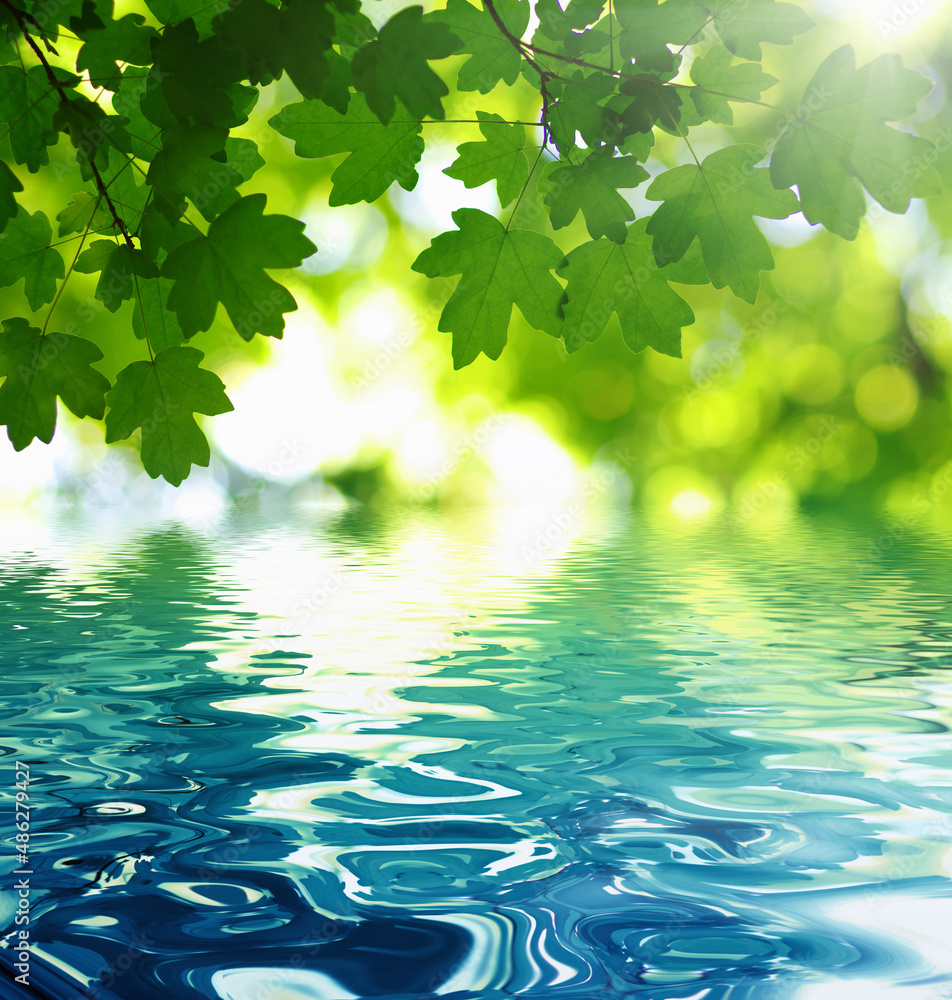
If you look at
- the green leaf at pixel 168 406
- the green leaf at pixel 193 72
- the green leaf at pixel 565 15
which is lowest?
the green leaf at pixel 168 406

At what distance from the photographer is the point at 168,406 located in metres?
1.52

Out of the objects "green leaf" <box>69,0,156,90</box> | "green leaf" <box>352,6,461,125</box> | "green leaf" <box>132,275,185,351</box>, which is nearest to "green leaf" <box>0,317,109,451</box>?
"green leaf" <box>132,275,185,351</box>

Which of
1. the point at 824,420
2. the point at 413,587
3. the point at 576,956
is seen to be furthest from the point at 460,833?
the point at 824,420

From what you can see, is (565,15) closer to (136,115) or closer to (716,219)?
(716,219)

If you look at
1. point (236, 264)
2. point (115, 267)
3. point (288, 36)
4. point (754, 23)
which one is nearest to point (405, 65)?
point (288, 36)

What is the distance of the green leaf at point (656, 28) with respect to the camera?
1.47 m

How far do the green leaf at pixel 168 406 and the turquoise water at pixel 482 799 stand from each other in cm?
118

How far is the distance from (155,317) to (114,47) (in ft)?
1.45

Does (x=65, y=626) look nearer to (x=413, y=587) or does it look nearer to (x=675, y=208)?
(x=413, y=587)

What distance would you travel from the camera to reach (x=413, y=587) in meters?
8.16

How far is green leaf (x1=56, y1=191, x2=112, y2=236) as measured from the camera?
1747mm

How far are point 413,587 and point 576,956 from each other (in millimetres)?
6089

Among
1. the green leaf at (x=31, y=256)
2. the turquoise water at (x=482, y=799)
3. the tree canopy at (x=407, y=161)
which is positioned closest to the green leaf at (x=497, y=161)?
the tree canopy at (x=407, y=161)

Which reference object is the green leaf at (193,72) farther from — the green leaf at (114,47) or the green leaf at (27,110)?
the green leaf at (27,110)
